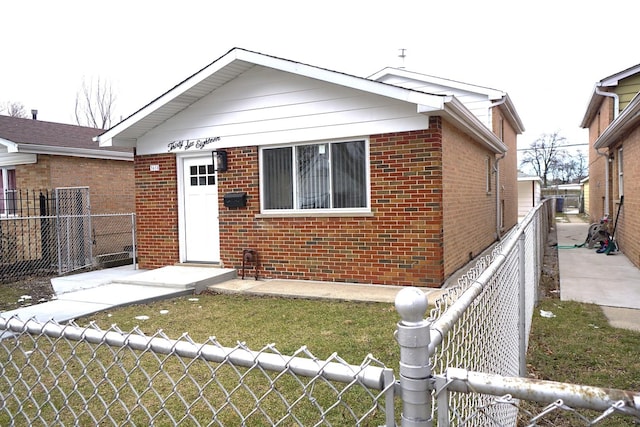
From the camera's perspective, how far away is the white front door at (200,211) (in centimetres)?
1011

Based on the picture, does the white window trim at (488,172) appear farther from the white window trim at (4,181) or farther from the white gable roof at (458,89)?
the white window trim at (4,181)

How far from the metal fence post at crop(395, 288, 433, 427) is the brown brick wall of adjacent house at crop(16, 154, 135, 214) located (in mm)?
14287

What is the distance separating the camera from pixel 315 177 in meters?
8.98

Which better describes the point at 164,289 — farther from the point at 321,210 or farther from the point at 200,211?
the point at 321,210

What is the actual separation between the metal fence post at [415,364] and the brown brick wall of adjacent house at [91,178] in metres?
14.3

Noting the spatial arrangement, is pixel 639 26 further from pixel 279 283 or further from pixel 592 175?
pixel 279 283

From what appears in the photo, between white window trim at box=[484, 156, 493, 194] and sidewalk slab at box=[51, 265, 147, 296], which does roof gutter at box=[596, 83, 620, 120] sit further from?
sidewalk slab at box=[51, 265, 147, 296]

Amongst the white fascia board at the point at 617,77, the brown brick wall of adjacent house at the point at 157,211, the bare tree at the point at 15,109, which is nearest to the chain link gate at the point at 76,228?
the brown brick wall of adjacent house at the point at 157,211

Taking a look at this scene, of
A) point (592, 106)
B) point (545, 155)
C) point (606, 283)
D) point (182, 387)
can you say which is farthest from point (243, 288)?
point (545, 155)

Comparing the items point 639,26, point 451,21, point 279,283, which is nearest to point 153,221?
point 279,283

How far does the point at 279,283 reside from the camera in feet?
29.1

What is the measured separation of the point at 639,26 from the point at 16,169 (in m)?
20.1

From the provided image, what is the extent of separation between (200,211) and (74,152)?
582 cm

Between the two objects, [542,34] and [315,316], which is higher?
[542,34]
